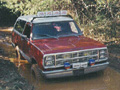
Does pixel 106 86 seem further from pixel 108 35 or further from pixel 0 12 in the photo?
pixel 0 12

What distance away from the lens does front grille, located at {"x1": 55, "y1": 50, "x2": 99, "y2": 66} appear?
19.3 ft

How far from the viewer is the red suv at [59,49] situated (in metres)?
5.83

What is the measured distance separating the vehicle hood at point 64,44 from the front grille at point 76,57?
14 centimetres

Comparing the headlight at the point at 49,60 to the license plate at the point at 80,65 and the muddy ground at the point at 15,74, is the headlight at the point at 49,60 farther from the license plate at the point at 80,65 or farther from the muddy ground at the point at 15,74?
the muddy ground at the point at 15,74

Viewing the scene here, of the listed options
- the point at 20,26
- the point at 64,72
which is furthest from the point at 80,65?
the point at 20,26

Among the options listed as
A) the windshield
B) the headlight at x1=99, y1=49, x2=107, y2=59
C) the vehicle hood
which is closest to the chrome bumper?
the headlight at x1=99, y1=49, x2=107, y2=59

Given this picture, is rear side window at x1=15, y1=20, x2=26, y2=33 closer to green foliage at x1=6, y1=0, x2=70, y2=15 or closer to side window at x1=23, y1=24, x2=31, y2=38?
side window at x1=23, y1=24, x2=31, y2=38

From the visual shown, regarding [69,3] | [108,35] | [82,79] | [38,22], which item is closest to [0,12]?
[69,3]

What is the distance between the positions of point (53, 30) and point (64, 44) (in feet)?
3.11

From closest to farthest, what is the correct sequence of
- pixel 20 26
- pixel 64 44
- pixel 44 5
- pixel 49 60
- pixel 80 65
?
pixel 49 60 → pixel 80 65 → pixel 64 44 → pixel 20 26 → pixel 44 5

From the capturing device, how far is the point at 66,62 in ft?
19.4

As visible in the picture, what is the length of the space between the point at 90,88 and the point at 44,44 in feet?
5.94

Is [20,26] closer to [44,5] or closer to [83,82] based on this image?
[83,82]

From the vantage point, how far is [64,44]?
629cm
